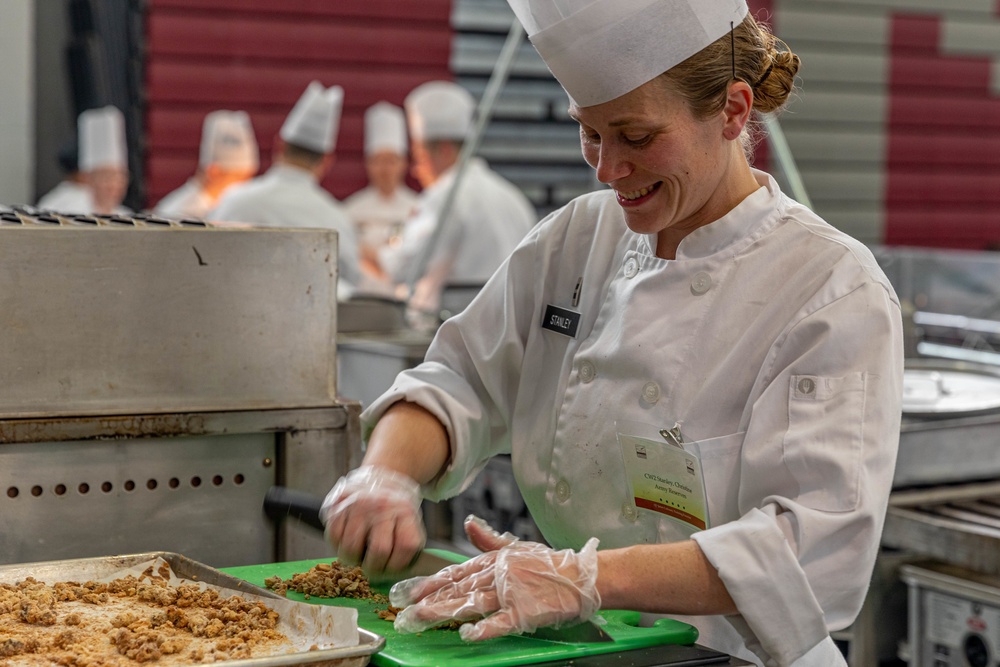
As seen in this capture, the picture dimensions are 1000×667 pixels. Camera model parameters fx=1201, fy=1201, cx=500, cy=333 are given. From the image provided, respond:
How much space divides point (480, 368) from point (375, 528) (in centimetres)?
39

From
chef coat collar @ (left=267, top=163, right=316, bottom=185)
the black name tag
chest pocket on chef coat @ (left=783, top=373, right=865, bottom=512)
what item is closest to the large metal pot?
the black name tag

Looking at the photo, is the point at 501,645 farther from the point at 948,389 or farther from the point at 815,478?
the point at 948,389

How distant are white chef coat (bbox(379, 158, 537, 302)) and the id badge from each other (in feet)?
11.5

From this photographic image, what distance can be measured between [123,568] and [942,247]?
22.4 feet

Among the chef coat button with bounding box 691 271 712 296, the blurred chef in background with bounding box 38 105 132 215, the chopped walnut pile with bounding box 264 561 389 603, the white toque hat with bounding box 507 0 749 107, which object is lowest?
the chopped walnut pile with bounding box 264 561 389 603

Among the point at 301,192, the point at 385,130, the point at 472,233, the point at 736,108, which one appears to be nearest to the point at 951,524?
the point at 736,108

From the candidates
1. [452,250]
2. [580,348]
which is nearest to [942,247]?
[452,250]

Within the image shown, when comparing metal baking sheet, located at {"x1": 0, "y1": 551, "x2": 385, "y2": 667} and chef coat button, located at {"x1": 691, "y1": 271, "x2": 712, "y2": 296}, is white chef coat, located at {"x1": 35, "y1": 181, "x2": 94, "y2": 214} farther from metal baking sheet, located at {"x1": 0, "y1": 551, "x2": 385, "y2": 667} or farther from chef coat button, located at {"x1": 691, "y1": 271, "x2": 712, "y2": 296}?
chef coat button, located at {"x1": 691, "y1": 271, "x2": 712, "y2": 296}

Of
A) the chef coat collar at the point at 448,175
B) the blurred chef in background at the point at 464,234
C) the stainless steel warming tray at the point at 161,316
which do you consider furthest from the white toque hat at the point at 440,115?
the stainless steel warming tray at the point at 161,316

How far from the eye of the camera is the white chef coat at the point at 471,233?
4.95m

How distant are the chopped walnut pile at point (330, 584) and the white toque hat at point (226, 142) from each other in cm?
453

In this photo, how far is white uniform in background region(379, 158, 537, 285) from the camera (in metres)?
4.95

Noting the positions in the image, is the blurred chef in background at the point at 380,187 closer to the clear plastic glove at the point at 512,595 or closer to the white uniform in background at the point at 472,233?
the white uniform in background at the point at 472,233

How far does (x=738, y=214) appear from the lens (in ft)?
4.58
